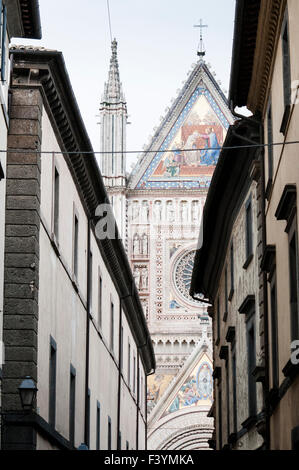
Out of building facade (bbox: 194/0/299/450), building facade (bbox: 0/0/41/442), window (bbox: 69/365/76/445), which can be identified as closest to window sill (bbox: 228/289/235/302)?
window (bbox: 69/365/76/445)

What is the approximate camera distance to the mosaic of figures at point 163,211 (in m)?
56.1

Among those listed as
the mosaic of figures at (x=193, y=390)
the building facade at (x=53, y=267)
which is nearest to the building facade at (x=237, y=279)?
the building facade at (x=53, y=267)

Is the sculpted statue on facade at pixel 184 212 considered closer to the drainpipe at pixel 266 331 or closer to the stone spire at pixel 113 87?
the stone spire at pixel 113 87

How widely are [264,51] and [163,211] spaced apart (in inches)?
1678

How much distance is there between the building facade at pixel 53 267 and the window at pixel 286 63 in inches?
113

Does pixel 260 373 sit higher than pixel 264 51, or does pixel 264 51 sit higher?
pixel 264 51

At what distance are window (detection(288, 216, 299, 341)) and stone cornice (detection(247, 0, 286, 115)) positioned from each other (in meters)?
2.45

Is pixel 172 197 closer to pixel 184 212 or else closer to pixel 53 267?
pixel 184 212

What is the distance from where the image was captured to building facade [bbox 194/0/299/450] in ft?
37.4

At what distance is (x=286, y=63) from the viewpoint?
39.9ft

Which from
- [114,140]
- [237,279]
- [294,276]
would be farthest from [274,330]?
[114,140]

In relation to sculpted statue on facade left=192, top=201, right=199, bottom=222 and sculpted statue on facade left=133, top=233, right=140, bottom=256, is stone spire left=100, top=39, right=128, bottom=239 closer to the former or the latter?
sculpted statue on facade left=133, top=233, right=140, bottom=256

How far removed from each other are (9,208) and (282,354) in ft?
14.2

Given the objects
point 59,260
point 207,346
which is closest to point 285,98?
point 59,260
